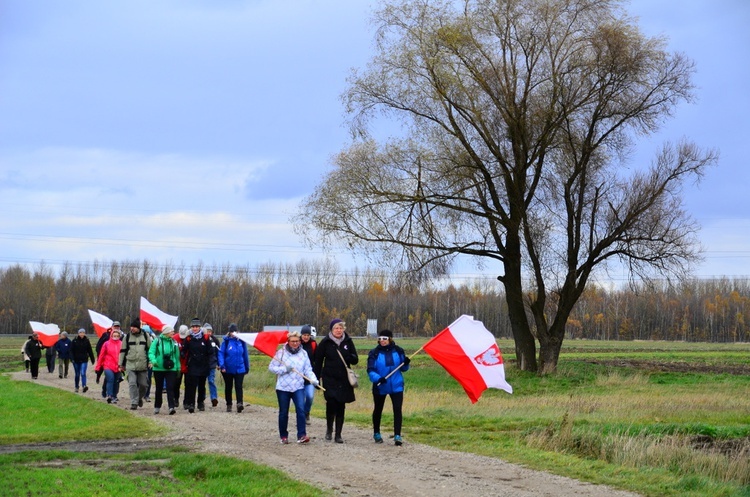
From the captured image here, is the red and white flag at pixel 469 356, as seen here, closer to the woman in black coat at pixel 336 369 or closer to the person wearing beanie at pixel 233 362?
the woman in black coat at pixel 336 369

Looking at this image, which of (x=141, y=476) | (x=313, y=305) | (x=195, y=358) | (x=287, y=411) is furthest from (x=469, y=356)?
(x=313, y=305)

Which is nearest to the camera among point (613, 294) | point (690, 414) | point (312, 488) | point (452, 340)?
point (312, 488)

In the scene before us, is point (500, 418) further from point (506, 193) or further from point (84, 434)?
point (506, 193)

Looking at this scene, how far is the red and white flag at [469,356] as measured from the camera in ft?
51.4

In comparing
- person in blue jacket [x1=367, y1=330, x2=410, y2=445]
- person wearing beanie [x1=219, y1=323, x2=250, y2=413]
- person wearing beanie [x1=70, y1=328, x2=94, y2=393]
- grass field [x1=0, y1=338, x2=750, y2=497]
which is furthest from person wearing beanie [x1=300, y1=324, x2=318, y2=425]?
person wearing beanie [x1=70, y1=328, x2=94, y2=393]

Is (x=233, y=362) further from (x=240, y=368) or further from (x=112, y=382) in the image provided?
(x=112, y=382)

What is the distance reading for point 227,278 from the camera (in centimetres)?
12912

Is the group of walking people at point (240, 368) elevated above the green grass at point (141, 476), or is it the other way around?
the group of walking people at point (240, 368)

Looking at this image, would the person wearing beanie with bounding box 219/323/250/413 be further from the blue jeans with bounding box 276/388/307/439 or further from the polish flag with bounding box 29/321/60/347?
the polish flag with bounding box 29/321/60/347

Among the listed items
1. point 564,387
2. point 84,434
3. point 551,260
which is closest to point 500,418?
point 84,434

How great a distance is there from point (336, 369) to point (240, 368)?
5572 mm

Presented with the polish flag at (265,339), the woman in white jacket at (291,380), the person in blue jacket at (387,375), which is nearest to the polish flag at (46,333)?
the polish flag at (265,339)

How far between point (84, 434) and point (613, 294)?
135658mm

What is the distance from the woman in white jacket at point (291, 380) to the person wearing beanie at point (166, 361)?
4.83 metres
